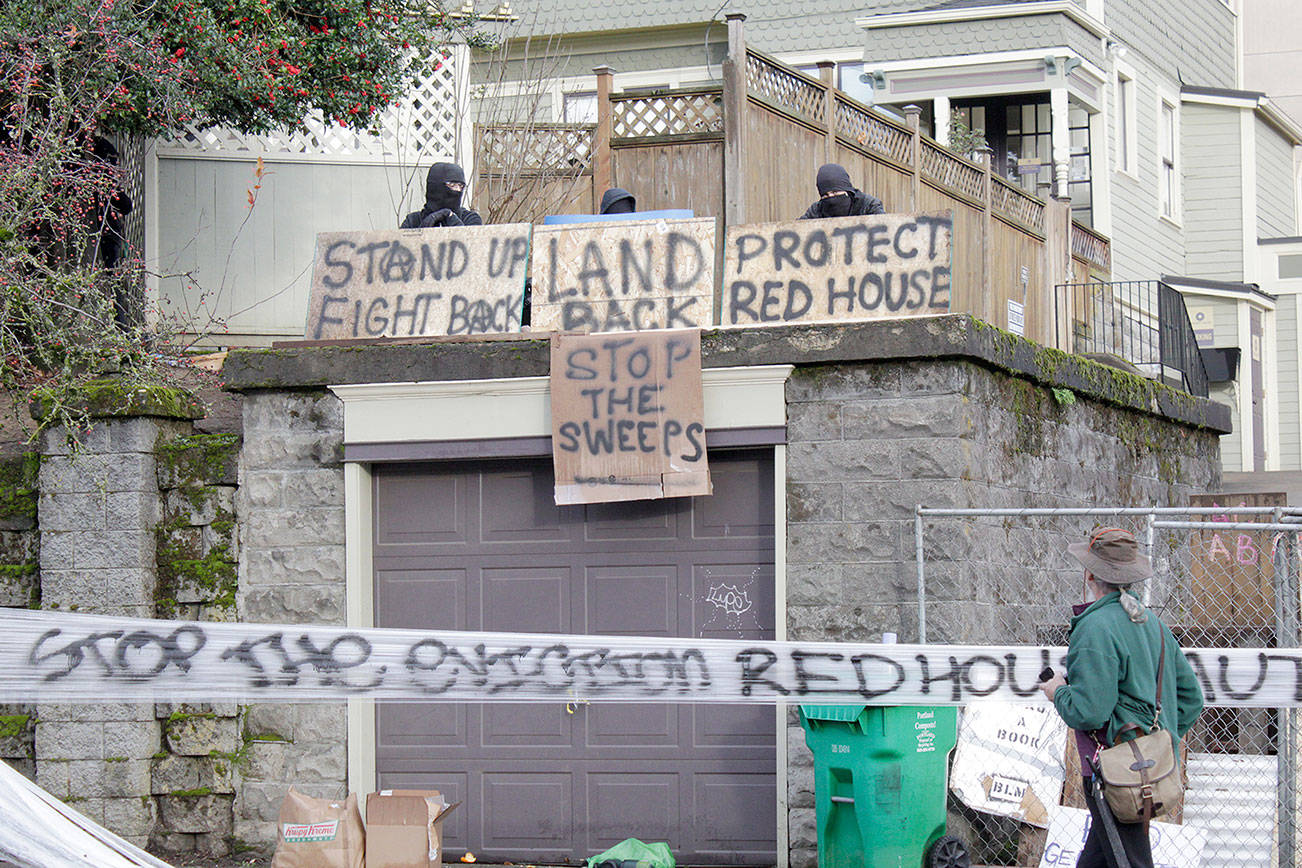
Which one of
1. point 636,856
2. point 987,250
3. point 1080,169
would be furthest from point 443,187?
point 1080,169

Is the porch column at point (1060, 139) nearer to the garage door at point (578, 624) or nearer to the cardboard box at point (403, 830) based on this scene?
the garage door at point (578, 624)

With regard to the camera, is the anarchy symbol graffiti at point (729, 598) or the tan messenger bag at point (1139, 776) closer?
the tan messenger bag at point (1139, 776)

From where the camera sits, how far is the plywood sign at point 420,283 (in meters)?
9.28

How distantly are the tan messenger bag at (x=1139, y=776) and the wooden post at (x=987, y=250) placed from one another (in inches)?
344

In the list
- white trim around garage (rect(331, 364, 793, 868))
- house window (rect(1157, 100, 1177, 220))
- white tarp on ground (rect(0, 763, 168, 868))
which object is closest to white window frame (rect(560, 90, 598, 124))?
house window (rect(1157, 100, 1177, 220))

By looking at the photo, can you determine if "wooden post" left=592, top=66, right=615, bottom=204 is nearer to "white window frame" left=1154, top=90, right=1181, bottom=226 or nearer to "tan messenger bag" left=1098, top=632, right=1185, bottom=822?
"tan messenger bag" left=1098, top=632, right=1185, bottom=822

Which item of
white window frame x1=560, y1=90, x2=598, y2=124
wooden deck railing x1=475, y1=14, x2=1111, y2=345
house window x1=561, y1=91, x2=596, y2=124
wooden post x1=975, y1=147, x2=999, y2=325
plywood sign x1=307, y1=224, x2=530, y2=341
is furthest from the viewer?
house window x1=561, y1=91, x2=596, y2=124

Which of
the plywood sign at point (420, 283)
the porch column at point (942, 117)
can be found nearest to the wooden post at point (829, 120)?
the plywood sign at point (420, 283)

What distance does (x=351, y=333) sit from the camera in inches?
370

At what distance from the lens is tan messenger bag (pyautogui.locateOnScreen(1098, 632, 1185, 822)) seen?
5699mm

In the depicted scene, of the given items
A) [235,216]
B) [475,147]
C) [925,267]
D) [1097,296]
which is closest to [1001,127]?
[1097,296]

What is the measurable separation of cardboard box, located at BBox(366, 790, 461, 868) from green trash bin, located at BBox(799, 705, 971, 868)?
193 cm

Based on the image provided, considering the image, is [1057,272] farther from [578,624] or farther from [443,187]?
[578,624]

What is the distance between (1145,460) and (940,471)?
3.94 meters
